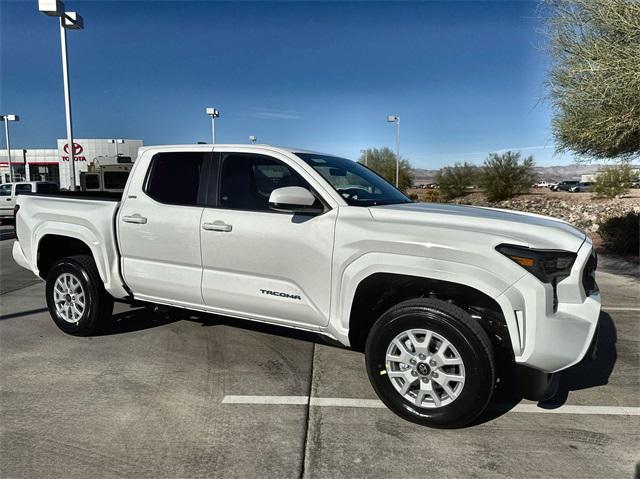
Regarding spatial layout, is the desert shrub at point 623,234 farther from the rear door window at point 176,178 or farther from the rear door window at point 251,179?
the rear door window at point 176,178

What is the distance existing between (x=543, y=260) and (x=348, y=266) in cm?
130

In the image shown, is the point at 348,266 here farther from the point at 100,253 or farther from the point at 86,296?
the point at 86,296

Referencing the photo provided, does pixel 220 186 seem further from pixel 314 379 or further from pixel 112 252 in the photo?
pixel 314 379

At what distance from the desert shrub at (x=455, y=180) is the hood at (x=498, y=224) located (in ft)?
112

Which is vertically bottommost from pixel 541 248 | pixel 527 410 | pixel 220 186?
pixel 527 410

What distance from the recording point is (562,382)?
13.5 feet

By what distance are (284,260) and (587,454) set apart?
94.6 inches

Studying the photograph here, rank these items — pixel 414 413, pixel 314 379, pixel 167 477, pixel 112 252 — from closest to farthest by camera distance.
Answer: pixel 167 477, pixel 414 413, pixel 314 379, pixel 112 252

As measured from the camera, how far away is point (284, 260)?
3.70 meters

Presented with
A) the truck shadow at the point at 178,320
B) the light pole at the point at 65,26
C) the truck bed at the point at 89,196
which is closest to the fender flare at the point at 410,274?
the truck shadow at the point at 178,320

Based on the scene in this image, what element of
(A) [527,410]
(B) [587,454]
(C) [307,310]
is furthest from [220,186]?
(B) [587,454]

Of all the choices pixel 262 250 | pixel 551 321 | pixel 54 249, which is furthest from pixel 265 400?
pixel 54 249

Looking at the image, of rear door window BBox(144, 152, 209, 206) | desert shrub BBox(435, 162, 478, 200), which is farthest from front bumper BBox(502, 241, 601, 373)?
desert shrub BBox(435, 162, 478, 200)

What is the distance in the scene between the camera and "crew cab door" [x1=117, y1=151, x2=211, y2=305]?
4.15m
